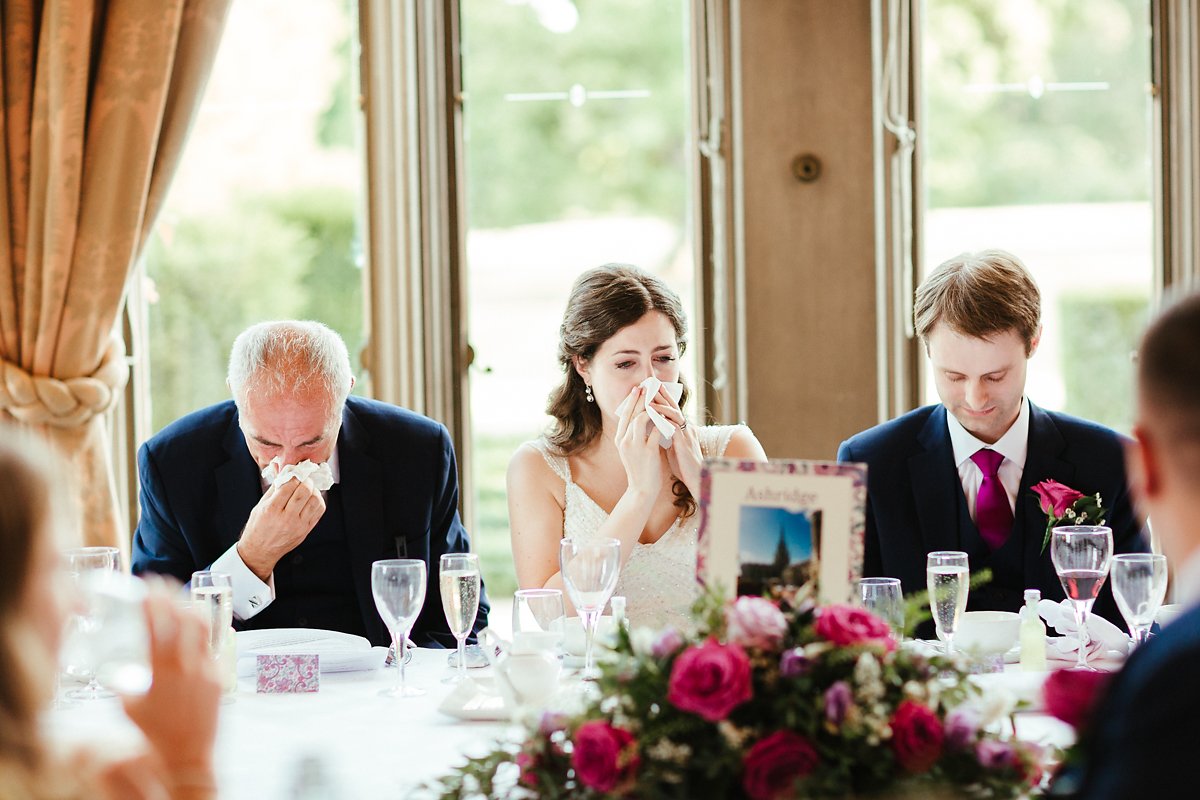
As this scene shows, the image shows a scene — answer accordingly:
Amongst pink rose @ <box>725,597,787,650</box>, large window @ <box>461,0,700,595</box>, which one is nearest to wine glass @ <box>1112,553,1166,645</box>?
pink rose @ <box>725,597,787,650</box>

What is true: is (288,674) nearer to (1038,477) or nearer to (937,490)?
(937,490)

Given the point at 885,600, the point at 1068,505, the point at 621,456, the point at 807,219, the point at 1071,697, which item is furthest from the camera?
the point at 807,219

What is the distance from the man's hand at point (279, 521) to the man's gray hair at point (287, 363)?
215mm

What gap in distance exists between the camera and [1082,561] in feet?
7.20

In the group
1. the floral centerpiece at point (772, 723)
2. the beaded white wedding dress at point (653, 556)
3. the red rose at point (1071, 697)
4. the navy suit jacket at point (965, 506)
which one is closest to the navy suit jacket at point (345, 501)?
the beaded white wedding dress at point (653, 556)

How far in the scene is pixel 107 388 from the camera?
370 cm

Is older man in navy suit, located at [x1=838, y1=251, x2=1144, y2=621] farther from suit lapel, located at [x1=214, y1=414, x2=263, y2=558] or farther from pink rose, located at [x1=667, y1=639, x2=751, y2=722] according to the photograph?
pink rose, located at [x1=667, y1=639, x2=751, y2=722]

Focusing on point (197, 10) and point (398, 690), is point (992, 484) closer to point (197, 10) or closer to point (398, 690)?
point (398, 690)

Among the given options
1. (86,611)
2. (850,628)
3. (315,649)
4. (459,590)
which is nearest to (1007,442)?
(459,590)

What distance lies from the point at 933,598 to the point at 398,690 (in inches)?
34.7

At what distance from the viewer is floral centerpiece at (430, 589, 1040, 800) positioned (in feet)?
4.23

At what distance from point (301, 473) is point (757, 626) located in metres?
1.59

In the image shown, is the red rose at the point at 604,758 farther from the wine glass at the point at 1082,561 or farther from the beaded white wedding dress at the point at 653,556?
the beaded white wedding dress at the point at 653,556

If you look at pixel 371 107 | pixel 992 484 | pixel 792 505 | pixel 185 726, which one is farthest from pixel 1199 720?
pixel 371 107
